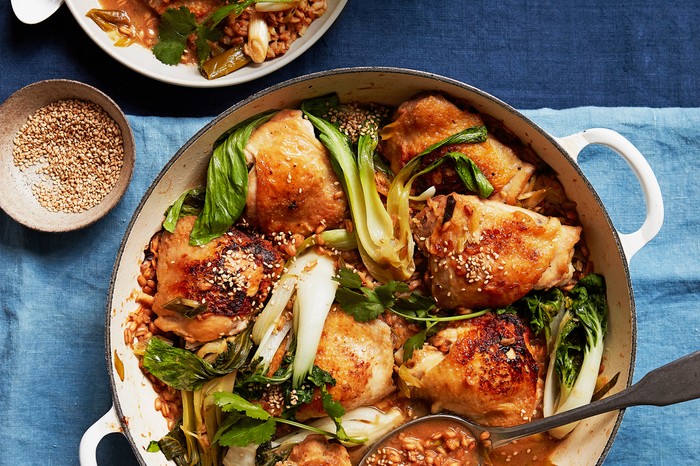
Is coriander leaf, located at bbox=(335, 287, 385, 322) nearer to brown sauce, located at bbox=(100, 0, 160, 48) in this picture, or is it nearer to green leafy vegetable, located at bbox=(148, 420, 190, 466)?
green leafy vegetable, located at bbox=(148, 420, 190, 466)

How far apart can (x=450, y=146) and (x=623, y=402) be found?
4.55 ft

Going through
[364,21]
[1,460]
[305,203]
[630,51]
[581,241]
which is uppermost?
[630,51]

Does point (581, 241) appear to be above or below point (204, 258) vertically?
above

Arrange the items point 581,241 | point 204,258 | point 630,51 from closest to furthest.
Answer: point 204,258, point 581,241, point 630,51

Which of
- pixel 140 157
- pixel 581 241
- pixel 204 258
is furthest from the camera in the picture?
pixel 140 157

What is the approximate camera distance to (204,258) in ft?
10.5

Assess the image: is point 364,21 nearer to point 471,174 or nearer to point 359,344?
point 471,174

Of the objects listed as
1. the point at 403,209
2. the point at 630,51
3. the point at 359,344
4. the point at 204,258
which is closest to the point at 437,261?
the point at 403,209

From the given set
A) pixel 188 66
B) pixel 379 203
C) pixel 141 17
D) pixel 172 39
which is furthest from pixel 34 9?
pixel 379 203

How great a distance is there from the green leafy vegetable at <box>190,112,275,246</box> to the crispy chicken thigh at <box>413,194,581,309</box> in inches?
35.6

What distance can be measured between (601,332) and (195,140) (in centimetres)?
215

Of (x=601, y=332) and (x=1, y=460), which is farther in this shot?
(x=1, y=460)

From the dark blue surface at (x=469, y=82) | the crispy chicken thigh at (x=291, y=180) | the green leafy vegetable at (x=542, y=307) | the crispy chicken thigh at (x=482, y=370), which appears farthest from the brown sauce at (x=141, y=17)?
the green leafy vegetable at (x=542, y=307)

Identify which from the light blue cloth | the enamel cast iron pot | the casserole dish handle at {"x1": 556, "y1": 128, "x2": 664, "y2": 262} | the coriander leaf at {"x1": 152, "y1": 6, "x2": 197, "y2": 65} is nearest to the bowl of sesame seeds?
the light blue cloth
